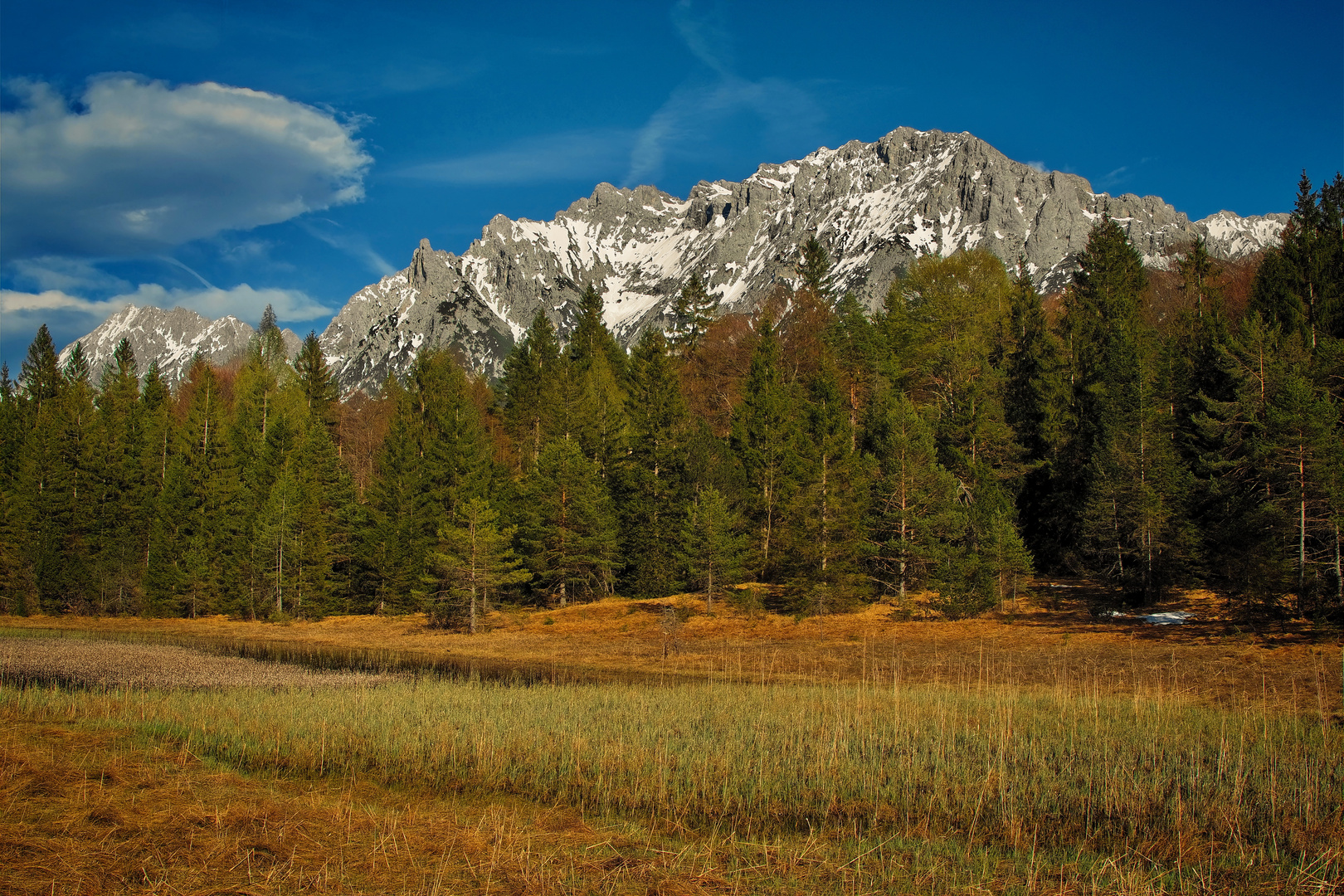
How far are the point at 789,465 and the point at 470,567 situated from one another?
55.2 ft

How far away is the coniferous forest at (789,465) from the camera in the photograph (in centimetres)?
3403

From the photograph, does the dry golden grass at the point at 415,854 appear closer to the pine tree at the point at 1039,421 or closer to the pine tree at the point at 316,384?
the pine tree at the point at 1039,421

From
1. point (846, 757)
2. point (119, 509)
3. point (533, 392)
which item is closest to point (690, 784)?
point (846, 757)

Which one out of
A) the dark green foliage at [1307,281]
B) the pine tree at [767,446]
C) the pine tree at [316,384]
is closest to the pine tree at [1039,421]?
the dark green foliage at [1307,281]

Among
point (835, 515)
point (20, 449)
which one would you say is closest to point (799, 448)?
point (835, 515)

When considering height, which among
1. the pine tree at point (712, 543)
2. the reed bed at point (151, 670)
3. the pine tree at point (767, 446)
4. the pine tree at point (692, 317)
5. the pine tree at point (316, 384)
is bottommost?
the reed bed at point (151, 670)

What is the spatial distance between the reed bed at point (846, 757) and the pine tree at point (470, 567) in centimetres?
2072

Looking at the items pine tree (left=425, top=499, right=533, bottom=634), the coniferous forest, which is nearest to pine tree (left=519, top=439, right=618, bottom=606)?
the coniferous forest

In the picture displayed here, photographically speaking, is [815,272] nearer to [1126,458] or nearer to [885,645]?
[1126,458]

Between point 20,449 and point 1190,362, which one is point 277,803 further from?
point 20,449

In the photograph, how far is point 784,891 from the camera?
729 centimetres

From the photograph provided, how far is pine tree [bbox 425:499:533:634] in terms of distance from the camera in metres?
40.0

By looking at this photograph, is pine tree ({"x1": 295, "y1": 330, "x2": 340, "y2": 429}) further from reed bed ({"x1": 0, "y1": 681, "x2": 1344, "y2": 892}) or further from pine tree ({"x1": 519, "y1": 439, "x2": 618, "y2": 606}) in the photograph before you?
reed bed ({"x1": 0, "y1": 681, "x2": 1344, "y2": 892})

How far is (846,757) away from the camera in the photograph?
12555 millimetres
